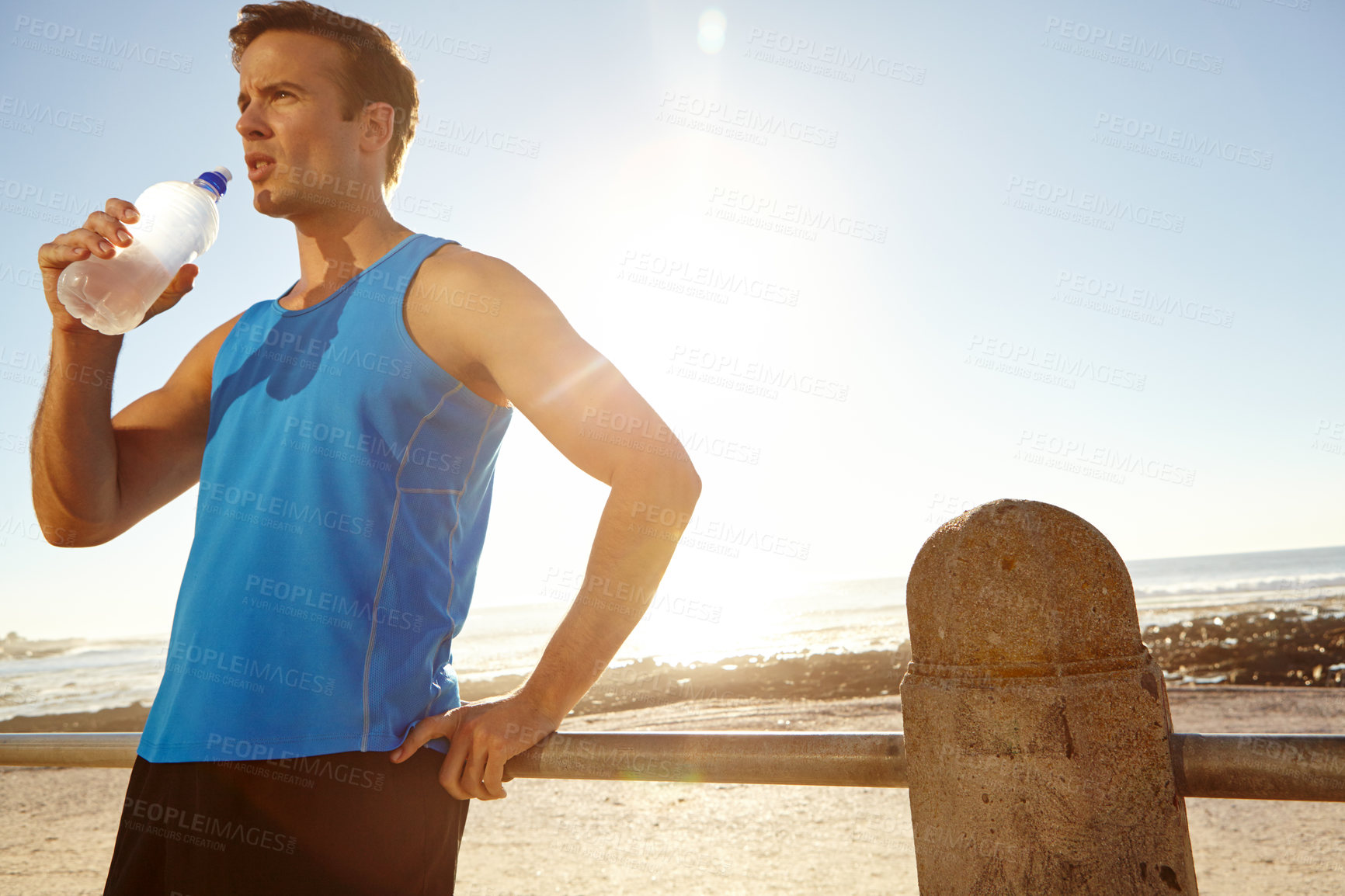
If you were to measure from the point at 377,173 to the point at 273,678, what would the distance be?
131 centimetres

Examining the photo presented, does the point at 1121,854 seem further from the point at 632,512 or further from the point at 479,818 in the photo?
the point at 479,818

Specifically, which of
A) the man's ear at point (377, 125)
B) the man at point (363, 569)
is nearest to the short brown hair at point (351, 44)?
the man's ear at point (377, 125)

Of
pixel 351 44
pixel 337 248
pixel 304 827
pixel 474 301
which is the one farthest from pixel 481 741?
pixel 351 44

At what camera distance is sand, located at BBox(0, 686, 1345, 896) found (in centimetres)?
573

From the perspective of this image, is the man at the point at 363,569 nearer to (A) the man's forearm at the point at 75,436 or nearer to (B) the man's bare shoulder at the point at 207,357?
(A) the man's forearm at the point at 75,436

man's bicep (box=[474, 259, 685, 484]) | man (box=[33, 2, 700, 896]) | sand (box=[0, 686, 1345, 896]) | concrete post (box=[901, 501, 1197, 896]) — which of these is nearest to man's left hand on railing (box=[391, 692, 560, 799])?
man (box=[33, 2, 700, 896])

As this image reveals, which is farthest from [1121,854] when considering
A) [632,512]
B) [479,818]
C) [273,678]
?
[479,818]

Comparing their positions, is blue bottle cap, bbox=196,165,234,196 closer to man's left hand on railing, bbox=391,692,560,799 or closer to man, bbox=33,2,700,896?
man, bbox=33,2,700,896

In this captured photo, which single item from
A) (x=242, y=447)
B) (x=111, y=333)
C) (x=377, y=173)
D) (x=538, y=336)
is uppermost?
(x=377, y=173)

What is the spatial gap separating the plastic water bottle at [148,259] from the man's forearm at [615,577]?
4.68 feet

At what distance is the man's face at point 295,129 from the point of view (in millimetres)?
1963

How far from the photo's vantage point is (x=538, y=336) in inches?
64.1

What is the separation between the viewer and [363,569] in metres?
1.53

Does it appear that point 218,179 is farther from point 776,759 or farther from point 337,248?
point 776,759
